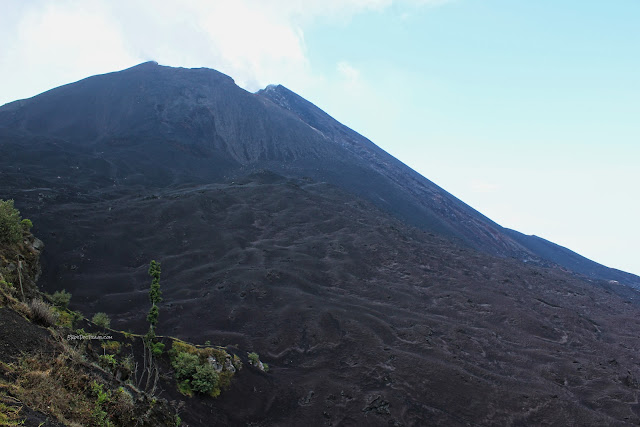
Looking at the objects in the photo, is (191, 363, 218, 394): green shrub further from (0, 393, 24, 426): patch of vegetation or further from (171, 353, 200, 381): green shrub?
(0, 393, 24, 426): patch of vegetation

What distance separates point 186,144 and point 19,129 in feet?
104

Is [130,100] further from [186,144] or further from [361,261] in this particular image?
[361,261]

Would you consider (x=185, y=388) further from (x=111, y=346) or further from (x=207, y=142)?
(x=207, y=142)

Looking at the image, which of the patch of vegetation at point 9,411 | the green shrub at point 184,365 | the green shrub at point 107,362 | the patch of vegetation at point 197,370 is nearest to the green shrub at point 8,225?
the patch of vegetation at point 197,370

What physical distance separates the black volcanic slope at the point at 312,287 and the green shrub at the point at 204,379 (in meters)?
0.96

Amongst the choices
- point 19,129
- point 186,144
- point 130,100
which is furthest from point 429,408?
point 130,100

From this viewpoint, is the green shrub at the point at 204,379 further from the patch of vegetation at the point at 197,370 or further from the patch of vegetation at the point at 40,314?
the patch of vegetation at the point at 40,314

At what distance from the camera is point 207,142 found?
100375 millimetres

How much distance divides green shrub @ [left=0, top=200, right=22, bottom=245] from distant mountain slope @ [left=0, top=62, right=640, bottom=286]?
182 feet

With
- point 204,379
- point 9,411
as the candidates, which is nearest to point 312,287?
point 204,379

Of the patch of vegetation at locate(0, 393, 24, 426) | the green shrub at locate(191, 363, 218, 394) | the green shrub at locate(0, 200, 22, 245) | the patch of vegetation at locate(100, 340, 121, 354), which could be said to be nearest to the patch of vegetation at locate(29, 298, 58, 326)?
the patch of vegetation at locate(0, 393, 24, 426)

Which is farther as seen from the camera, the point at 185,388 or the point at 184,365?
the point at 184,365

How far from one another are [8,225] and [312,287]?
1173 inches

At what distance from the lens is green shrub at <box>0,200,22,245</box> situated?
61.2 feet
